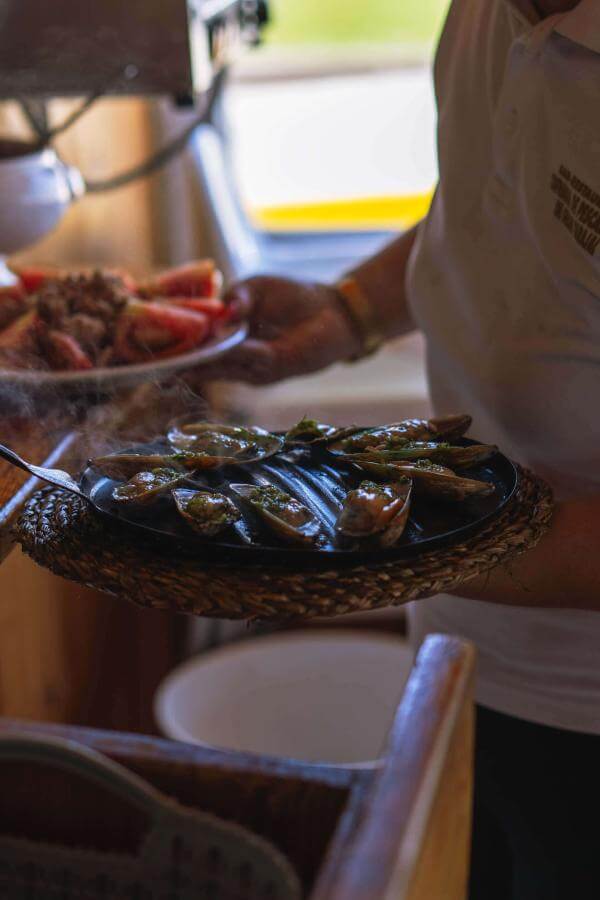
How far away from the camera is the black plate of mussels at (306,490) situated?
802mm

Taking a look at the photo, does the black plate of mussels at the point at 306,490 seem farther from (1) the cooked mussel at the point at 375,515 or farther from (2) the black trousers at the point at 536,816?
(2) the black trousers at the point at 536,816

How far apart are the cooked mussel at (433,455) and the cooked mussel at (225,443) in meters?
0.08

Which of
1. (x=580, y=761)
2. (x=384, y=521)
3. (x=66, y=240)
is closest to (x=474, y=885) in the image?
(x=580, y=761)

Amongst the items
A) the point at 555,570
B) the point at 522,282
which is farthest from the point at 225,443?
the point at 522,282

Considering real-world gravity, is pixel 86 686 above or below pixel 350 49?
below

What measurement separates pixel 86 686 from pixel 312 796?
3.89 feet

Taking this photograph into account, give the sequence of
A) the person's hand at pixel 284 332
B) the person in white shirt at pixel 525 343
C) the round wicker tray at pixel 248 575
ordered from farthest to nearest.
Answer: the person's hand at pixel 284 332
the person in white shirt at pixel 525 343
the round wicker tray at pixel 248 575

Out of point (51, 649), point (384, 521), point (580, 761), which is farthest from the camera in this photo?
point (51, 649)

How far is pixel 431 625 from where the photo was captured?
1349 millimetres

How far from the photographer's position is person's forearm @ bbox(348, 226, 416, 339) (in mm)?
1558

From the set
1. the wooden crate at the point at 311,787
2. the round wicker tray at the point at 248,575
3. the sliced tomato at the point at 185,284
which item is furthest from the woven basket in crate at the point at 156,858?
the sliced tomato at the point at 185,284

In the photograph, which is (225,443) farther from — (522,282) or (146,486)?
(522,282)

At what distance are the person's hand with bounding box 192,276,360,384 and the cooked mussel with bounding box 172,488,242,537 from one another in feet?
2.15

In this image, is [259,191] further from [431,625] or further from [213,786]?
[213,786]
